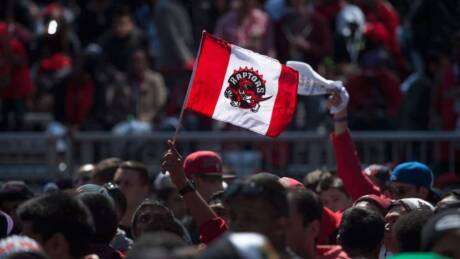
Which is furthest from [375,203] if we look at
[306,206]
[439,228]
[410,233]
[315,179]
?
[439,228]

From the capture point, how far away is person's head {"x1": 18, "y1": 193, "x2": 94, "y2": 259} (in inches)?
234

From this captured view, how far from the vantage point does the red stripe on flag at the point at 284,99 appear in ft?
29.7

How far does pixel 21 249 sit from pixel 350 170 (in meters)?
4.50

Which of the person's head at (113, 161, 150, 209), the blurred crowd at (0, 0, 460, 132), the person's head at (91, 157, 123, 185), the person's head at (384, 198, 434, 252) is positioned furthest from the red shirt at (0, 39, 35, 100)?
the person's head at (384, 198, 434, 252)

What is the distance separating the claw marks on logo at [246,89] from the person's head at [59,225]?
9.98 feet

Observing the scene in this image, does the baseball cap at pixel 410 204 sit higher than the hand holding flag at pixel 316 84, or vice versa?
the hand holding flag at pixel 316 84

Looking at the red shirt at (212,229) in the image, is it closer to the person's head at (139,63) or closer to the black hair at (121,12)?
the person's head at (139,63)

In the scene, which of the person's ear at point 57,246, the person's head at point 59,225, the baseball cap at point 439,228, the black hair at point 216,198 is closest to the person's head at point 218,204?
the black hair at point 216,198

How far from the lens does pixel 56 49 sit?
61.7 ft

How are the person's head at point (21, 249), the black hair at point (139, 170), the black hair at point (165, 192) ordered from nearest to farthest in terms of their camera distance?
the person's head at point (21, 249) < the black hair at point (139, 170) < the black hair at point (165, 192)

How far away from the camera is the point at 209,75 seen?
898cm

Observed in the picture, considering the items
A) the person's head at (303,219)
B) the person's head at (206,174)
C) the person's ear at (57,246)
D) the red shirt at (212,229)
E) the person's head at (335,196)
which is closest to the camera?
the person's ear at (57,246)

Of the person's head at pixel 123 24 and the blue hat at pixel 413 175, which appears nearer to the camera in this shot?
the blue hat at pixel 413 175

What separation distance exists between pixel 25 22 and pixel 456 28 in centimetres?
627
